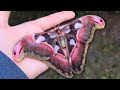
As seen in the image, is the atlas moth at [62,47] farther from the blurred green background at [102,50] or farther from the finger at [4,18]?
the blurred green background at [102,50]

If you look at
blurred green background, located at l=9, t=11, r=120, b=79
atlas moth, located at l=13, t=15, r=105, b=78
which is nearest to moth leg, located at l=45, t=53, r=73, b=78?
atlas moth, located at l=13, t=15, r=105, b=78

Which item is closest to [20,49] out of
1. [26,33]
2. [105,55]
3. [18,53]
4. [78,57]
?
[18,53]

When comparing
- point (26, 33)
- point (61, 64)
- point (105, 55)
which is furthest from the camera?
point (105, 55)

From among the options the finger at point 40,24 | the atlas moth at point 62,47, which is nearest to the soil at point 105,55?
the finger at point 40,24

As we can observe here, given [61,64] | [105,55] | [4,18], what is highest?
[4,18]

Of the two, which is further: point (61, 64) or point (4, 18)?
point (4, 18)

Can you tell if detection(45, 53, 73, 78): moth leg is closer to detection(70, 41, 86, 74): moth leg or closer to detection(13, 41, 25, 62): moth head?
detection(70, 41, 86, 74): moth leg

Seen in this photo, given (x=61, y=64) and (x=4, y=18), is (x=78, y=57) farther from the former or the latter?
(x=4, y=18)
